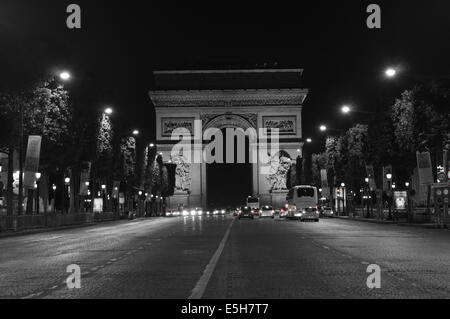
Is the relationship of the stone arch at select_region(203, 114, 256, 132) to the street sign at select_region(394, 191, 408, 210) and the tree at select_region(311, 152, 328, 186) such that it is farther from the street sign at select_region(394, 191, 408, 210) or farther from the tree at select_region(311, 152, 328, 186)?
the street sign at select_region(394, 191, 408, 210)

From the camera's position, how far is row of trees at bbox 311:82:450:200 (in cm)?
3956

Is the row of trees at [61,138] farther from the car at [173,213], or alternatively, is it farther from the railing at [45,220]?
the car at [173,213]

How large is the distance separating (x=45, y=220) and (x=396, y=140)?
2335 centimetres

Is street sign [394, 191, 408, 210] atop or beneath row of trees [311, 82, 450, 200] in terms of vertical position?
beneath

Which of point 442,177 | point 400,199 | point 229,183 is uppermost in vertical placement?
point 229,183

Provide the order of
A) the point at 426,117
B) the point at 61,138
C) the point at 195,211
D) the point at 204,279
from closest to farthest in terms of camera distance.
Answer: the point at 204,279, the point at 426,117, the point at 61,138, the point at 195,211

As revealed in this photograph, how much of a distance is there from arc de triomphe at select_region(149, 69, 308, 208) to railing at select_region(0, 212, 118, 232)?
37.8m

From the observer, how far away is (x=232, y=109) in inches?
4555

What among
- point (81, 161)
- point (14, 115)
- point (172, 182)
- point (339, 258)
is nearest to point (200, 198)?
point (172, 182)

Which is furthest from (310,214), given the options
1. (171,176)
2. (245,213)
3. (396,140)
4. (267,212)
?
(171,176)

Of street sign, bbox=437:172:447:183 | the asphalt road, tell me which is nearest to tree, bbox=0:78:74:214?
the asphalt road

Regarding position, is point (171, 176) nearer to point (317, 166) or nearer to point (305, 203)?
point (317, 166)
